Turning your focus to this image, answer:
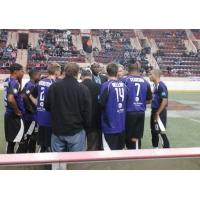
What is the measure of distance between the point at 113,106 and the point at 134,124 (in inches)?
25.5

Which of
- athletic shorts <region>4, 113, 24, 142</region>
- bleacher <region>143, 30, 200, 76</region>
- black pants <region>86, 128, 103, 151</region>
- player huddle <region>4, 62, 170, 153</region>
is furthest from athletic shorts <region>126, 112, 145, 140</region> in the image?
bleacher <region>143, 30, 200, 76</region>

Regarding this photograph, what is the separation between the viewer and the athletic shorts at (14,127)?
588 centimetres

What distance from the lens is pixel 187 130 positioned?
9312mm

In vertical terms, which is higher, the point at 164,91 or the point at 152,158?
the point at 164,91

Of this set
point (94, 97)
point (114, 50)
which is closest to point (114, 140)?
point (94, 97)

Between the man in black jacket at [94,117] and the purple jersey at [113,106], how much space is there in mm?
184

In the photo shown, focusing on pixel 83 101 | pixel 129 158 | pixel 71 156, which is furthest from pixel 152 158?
pixel 83 101

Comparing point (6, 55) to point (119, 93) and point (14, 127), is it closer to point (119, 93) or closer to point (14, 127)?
point (14, 127)

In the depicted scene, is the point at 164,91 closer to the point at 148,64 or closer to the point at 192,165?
the point at 192,165

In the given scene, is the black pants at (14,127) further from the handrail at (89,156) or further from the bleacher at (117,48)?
the bleacher at (117,48)

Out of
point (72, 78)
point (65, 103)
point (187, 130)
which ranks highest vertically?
point (72, 78)

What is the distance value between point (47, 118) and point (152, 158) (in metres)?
1.90

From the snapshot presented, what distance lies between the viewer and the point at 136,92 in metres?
5.73

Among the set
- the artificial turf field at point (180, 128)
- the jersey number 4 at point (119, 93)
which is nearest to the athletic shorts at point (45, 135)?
the jersey number 4 at point (119, 93)
